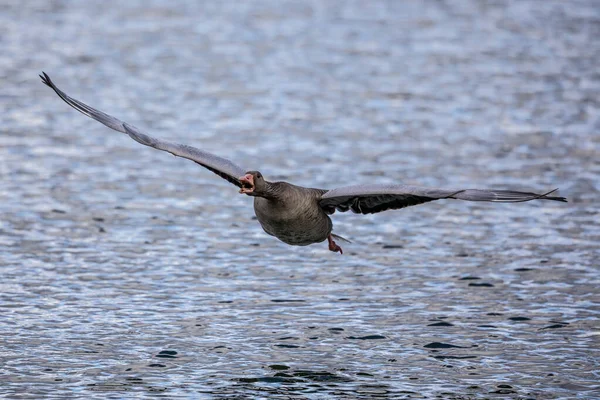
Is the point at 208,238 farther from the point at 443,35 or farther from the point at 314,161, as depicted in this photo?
the point at 443,35

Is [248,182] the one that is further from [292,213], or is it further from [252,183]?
[292,213]

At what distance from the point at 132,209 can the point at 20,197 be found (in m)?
2.35

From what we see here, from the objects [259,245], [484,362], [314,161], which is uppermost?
[314,161]

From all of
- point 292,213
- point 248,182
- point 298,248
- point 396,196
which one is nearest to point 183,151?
point 248,182

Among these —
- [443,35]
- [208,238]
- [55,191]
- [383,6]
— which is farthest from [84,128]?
[383,6]

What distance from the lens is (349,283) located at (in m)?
20.3

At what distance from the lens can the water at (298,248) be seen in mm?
16641

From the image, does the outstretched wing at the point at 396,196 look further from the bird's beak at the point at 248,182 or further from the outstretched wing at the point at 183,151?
the outstretched wing at the point at 183,151

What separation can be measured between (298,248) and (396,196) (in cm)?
558

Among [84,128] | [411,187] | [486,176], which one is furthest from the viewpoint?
[84,128]

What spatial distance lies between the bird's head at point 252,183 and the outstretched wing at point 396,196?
3.44ft

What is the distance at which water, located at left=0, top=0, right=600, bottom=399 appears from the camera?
1664cm

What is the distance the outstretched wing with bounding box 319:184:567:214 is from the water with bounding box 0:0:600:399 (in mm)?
1800

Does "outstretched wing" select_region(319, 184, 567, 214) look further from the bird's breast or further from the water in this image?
the water
